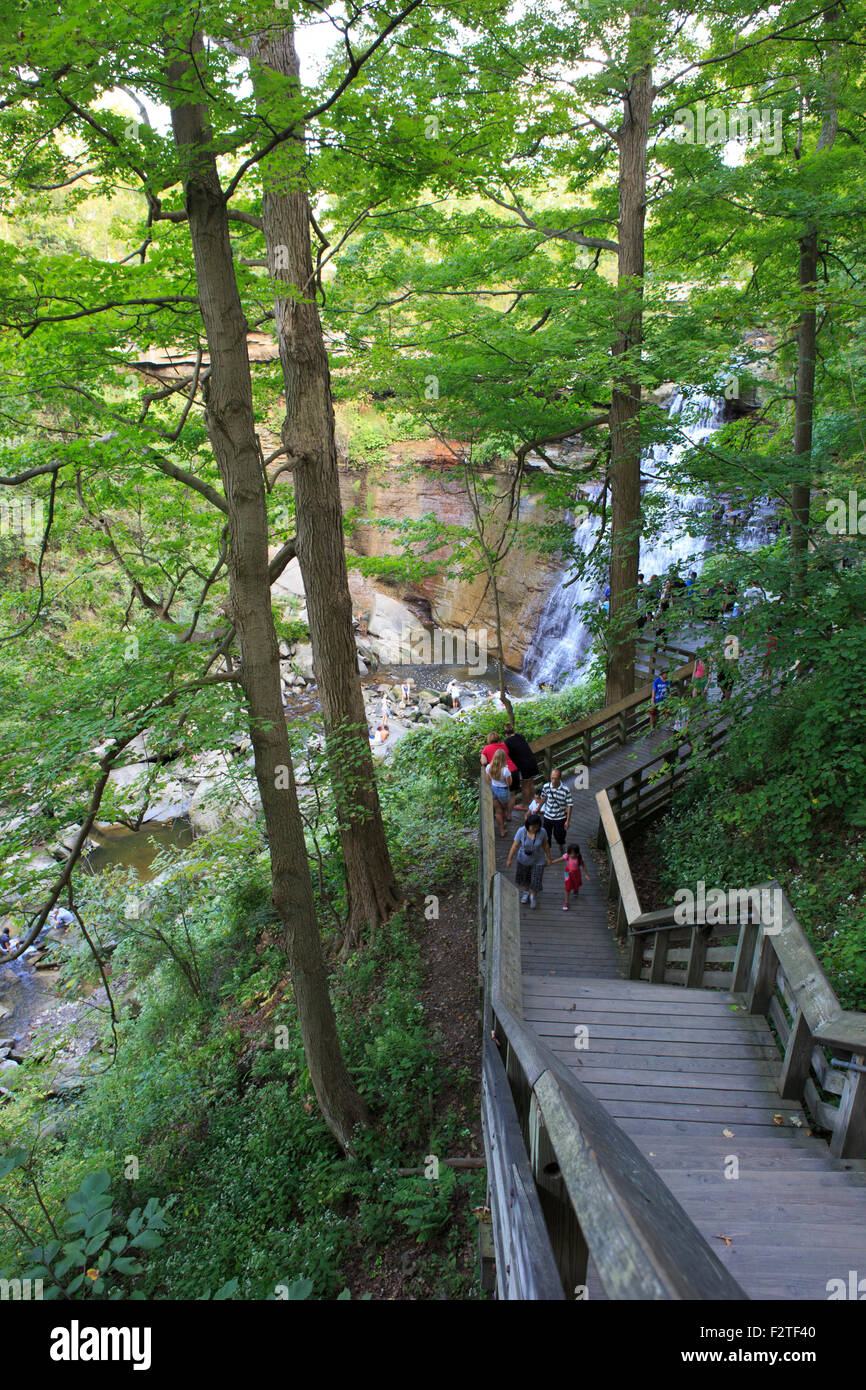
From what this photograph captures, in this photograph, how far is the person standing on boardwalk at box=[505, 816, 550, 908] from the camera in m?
7.74

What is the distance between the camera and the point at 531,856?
7.95 m

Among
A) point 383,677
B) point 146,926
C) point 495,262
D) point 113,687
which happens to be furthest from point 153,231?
point 383,677

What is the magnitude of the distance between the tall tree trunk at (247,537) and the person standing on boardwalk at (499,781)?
347 cm

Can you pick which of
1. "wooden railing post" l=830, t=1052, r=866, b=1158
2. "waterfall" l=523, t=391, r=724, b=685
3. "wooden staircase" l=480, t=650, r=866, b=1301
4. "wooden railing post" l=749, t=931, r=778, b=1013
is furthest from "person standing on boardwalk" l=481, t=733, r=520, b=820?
"waterfall" l=523, t=391, r=724, b=685

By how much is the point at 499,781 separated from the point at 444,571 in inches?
880

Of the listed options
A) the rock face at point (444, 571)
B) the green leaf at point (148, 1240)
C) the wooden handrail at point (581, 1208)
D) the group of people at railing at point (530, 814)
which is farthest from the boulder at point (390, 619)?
the green leaf at point (148, 1240)

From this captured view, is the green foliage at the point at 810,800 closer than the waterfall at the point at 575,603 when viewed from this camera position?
Yes

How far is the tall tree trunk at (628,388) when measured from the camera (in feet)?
31.2

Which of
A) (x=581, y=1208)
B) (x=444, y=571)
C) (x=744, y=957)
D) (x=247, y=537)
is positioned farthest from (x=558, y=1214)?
(x=444, y=571)

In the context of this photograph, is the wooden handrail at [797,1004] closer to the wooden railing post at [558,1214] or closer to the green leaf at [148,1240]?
the wooden railing post at [558,1214]

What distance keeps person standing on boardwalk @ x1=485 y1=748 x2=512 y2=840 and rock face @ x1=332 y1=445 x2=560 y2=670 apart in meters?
19.2

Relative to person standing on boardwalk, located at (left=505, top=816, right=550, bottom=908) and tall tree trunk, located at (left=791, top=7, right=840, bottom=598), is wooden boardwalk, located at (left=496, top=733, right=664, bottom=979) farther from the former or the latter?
tall tree trunk, located at (left=791, top=7, right=840, bottom=598)

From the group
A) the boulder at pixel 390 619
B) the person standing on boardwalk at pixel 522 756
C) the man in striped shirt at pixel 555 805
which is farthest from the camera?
the boulder at pixel 390 619
